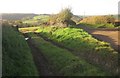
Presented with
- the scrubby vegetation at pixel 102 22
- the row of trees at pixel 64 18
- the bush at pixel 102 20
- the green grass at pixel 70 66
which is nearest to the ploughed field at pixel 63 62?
the green grass at pixel 70 66

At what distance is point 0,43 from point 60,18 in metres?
44.0

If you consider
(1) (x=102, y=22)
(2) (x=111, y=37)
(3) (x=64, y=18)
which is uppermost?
(3) (x=64, y=18)

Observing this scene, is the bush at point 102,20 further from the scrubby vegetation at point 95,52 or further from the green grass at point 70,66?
the green grass at point 70,66

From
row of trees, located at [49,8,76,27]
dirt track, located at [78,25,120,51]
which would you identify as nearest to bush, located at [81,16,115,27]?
row of trees, located at [49,8,76,27]

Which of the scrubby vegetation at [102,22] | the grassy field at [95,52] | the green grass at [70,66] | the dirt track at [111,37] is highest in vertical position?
the scrubby vegetation at [102,22]

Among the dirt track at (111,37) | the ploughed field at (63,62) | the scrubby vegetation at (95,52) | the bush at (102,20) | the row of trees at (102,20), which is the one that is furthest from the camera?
the row of trees at (102,20)

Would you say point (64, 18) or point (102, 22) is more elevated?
point (64, 18)

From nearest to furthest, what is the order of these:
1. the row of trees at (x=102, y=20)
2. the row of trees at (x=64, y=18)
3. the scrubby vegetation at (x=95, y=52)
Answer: the scrubby vegetation at (x=95, y=52)
the row of trees at (x=64, y=18)
the row of trees at (x=102, y=20)

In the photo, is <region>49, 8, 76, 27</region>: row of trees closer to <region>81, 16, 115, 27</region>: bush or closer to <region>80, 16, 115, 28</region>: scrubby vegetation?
<region>80, 16, 115, 28</region>: scrubby vegetation

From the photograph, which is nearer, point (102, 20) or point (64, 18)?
point (64, 18)

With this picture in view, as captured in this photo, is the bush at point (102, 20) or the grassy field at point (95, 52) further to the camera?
the bush at point (102, 20)

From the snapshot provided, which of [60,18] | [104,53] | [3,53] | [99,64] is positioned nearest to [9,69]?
[3,53]

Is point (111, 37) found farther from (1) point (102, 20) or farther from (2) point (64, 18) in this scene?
(1) point (102, 20)

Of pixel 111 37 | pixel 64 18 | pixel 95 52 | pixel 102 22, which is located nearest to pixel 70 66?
pixel 95 52
